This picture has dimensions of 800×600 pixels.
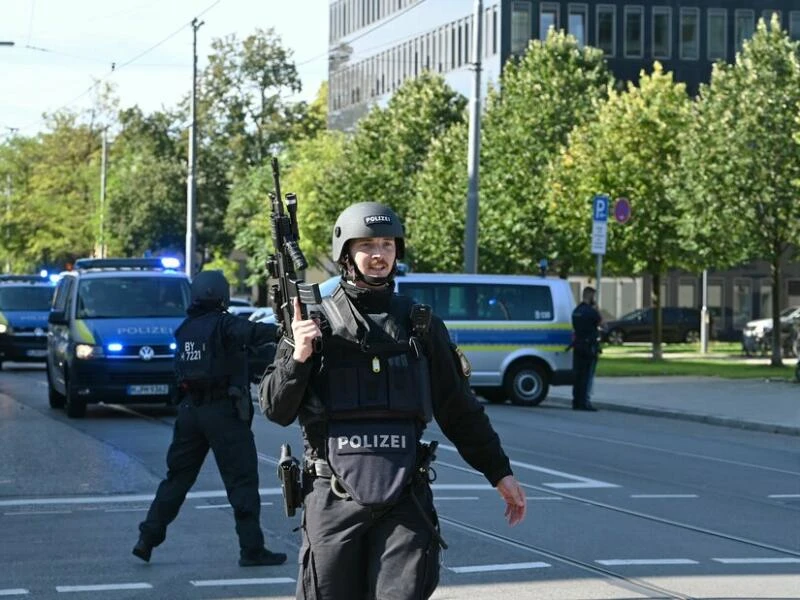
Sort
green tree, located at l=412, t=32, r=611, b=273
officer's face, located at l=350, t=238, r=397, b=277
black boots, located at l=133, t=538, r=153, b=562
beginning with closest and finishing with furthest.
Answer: officer's face, located at l=350, t=238, r=397, b=277
black boots, located at l=133, t=538, r=153, b=562
green tree, located at l=412, t=32, r=611, b=273

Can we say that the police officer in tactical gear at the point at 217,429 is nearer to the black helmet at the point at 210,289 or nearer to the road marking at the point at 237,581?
the black helmet at the point at 210,289

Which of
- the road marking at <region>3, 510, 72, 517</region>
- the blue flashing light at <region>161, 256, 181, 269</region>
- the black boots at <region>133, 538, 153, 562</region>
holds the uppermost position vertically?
the blue flashing light at <region>161, 256, 181, 269</region>

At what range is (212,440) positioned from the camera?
1048 centimetres

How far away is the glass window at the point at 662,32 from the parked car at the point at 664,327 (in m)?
13.1

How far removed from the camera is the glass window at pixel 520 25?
7469 cm

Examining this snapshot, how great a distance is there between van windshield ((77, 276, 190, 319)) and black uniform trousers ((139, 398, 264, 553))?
13306 mm

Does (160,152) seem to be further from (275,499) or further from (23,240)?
(275,499)

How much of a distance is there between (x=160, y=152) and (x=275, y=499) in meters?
79.7

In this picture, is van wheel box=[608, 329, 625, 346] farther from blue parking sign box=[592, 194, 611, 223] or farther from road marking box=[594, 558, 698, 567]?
road marking box=[594, 558, 698, 567]

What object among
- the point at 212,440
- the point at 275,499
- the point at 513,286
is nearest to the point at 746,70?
the point at 513,286

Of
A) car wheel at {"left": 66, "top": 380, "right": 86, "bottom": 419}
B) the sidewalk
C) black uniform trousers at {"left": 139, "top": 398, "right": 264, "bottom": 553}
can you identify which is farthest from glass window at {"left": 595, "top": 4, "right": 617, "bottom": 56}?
black uniform trousers at {"left": 139, "top": 398, "right": 264, "bottom": 553}

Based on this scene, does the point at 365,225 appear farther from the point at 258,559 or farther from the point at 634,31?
the point at 634,31

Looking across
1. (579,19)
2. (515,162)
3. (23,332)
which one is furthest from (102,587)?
(579,19)

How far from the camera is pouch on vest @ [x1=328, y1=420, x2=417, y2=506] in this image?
571 cm
